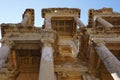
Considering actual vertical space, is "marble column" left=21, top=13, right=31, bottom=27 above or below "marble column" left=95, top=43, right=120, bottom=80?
above

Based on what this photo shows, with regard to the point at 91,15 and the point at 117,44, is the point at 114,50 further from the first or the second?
the point at 91,15

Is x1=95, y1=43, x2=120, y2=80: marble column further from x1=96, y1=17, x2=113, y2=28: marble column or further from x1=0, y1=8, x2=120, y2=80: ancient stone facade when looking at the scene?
x1=96, y1=17, x2=113, y2=28: marble column

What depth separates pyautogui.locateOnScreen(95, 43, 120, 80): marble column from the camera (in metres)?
14.8

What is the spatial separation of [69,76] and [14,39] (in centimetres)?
551

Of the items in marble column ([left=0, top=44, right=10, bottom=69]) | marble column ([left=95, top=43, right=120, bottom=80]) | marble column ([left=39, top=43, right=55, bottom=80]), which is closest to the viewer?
marble column ([left=39, top=43, right=55, bottom=80])

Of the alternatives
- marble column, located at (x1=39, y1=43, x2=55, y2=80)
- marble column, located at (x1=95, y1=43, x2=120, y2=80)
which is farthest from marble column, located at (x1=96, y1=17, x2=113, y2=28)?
marble column, located at (x1=39, y1=43, x2=55, y2=80)

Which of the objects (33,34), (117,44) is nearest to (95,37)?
(117,44)

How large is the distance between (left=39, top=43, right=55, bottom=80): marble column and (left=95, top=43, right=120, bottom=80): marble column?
375 centimetres

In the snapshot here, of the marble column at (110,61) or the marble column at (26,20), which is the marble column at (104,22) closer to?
the marble column at (110,61)

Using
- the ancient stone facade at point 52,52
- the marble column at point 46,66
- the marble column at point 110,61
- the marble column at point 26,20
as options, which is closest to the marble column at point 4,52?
the ancient stone facade at point 52,52

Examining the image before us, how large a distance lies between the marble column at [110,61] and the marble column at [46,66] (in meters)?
3.75

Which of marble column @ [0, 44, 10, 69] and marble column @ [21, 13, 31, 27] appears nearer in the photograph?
marble column @ [0, 44, 10, 69]

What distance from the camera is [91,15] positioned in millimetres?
32062

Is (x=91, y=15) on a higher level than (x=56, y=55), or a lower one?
higher
